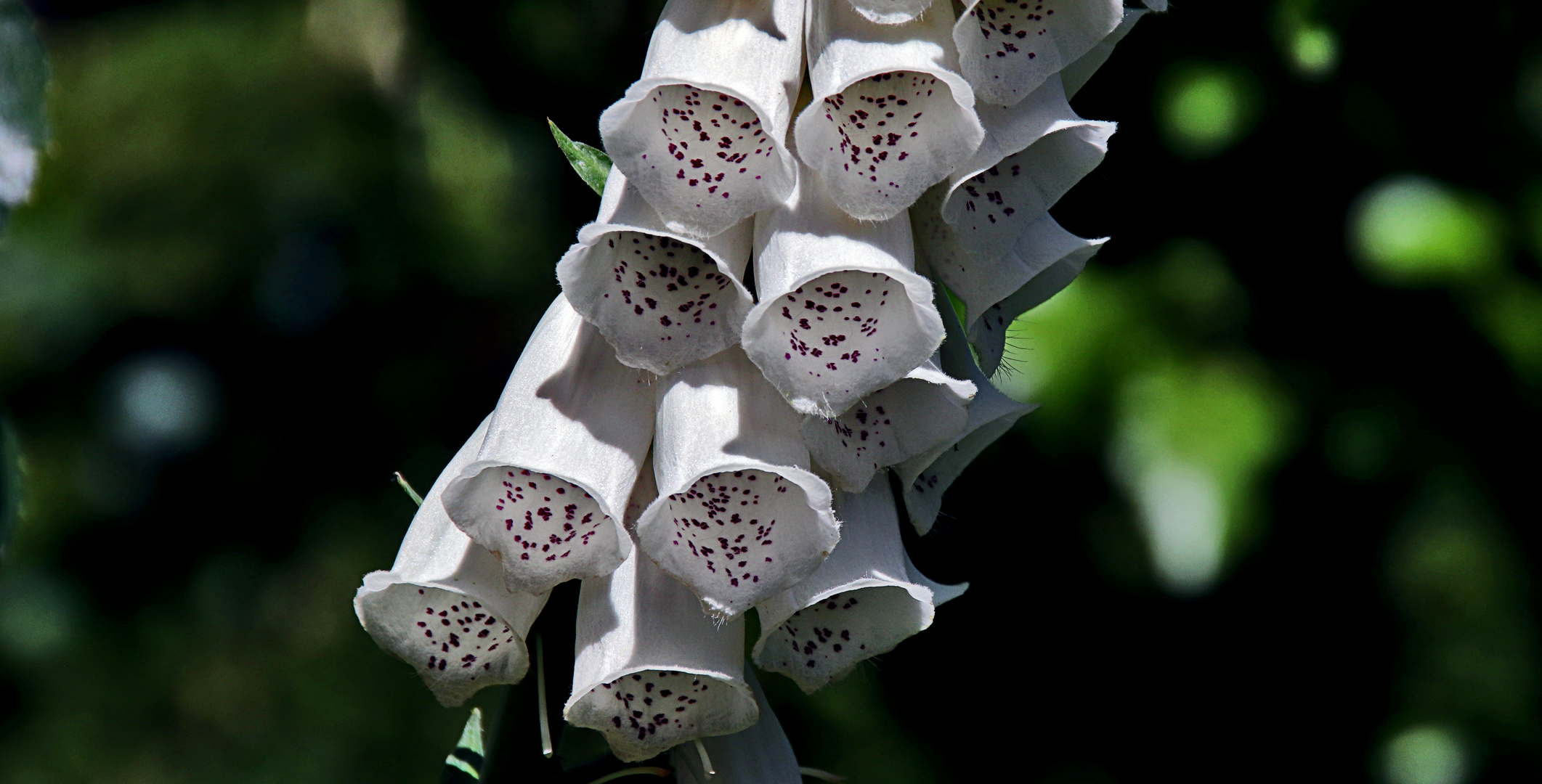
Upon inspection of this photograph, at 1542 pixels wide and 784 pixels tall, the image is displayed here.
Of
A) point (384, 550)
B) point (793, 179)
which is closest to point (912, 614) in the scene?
point (793, 179)

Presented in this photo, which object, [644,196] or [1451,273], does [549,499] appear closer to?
[644,196]

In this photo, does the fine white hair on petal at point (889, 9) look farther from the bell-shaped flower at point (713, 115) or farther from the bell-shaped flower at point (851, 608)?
the bell-shaped flower at point (851, 608)

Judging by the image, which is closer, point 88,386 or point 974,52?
point 974,52

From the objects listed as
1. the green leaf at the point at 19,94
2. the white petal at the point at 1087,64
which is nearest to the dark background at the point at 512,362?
the white petal at the point at 1087,64

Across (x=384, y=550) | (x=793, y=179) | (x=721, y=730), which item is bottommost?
(x=384, y=550)

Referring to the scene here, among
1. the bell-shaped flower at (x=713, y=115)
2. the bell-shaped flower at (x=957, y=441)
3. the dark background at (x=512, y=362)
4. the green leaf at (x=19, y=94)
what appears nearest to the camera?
the green leaf at (x=19, y=94)

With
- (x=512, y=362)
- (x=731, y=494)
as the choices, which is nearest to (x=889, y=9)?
(x=731, y=494)

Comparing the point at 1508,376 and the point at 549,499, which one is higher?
the point at 549,499
